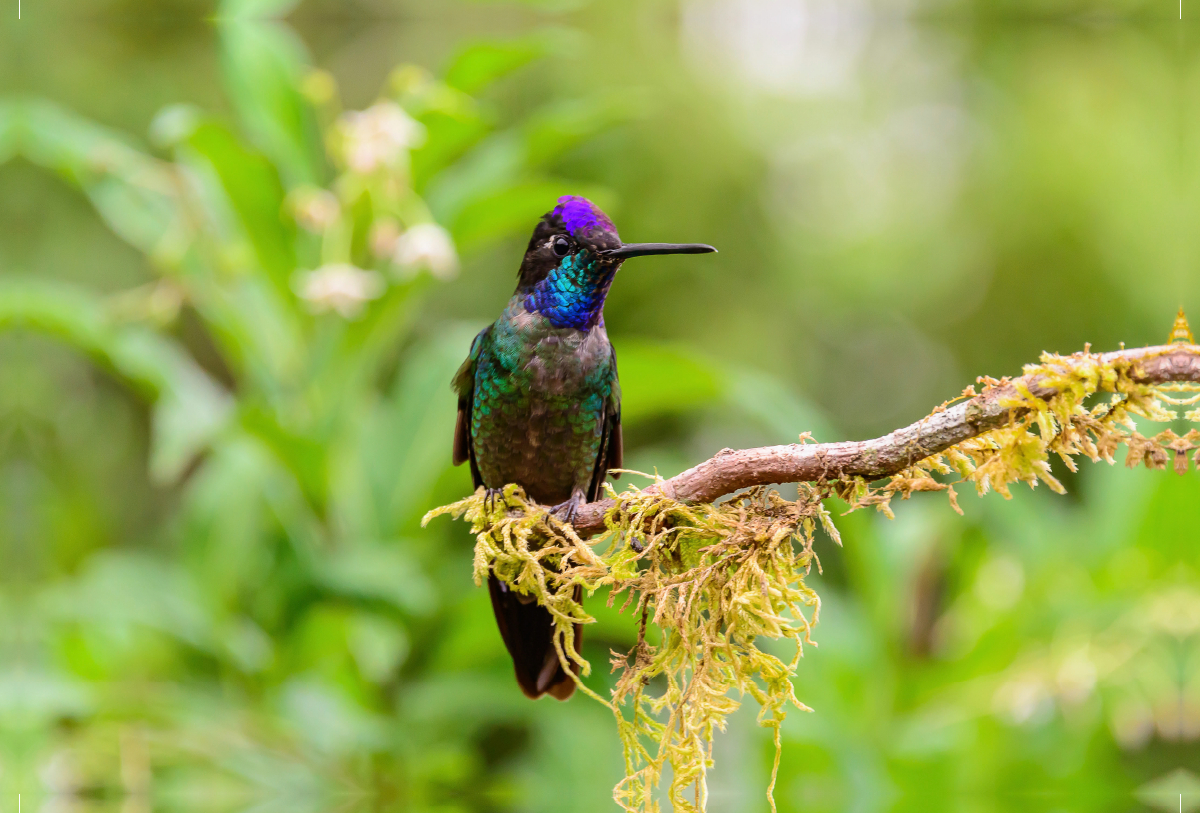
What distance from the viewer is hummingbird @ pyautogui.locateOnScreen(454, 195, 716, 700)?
1.86 metres

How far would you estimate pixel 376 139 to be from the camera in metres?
2.71

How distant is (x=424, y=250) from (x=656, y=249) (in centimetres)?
116

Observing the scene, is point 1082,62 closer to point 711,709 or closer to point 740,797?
point 740,797

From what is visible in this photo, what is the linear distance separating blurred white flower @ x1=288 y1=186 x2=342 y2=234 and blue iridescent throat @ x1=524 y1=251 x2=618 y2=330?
1097 mm

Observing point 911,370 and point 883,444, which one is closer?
point 883,444

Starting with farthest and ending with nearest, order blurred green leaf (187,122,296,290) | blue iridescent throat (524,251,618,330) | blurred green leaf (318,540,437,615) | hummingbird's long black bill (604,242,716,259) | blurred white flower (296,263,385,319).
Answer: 1. blurred green leaf (187,122,296,290)
2. blurred white flower (296,263,385,319)
3. blurred green leaf (318,540,437,615)
4. blue iridescent throat (524,251,618,330)
5. hummingbird's long black bill (604,242,716,259)

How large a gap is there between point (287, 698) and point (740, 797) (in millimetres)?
1440

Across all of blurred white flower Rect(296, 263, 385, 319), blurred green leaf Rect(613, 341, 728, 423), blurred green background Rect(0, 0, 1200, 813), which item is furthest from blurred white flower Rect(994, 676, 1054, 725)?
blurred white flower Rect(296, 263, 385, 319)

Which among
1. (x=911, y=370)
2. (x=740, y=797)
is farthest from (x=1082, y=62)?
(x=740, y=797)

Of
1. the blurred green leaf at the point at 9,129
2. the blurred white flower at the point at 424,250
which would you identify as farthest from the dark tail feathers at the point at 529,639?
the blurred green leaf at the point at 9,129

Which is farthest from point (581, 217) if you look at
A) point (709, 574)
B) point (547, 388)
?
point (709, 574)

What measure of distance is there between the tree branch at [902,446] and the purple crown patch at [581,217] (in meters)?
0.60

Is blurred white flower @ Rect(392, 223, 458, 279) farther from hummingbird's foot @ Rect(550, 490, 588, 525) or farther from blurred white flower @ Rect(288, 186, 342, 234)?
hummingbird's foot @ Rect(550, 490, 588, 525)

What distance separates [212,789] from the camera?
283 centimetres
